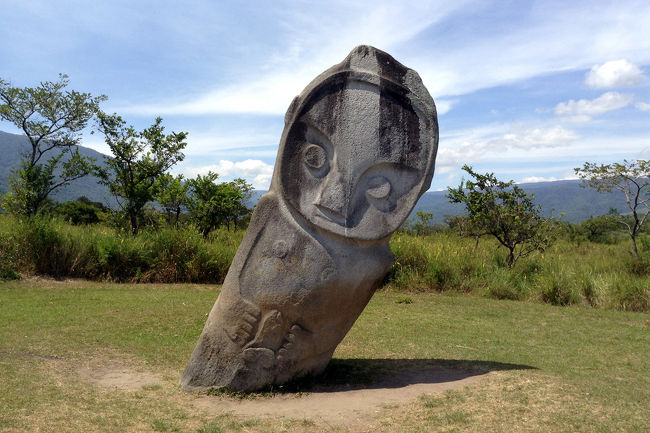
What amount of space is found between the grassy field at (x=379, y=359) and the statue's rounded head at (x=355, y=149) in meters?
1.81

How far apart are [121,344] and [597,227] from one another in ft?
80.8

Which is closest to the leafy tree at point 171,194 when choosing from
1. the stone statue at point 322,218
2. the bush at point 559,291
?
the bush at point 559,291

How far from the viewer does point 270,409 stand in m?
4.98

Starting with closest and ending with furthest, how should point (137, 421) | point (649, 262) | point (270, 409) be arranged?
point (137, 421)
point (270, 409)
point (649, 262)

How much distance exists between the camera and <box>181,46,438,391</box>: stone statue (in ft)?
17.1

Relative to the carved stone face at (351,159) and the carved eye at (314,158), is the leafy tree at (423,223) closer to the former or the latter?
the carved stone face at (351,159)

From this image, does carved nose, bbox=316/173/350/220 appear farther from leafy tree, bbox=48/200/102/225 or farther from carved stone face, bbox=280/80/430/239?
leafy tree, bbox=48/200/102/225

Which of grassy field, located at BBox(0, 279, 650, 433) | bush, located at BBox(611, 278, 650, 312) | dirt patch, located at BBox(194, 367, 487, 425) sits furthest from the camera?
bush, located at BBox(611, 278, 650, 312)

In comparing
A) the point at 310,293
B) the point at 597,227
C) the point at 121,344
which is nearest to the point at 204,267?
the point at 121,344

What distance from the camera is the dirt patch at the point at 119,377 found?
18.4 ft

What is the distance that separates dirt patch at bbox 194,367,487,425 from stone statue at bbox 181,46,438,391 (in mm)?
264

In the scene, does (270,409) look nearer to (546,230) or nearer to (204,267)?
(204,267)

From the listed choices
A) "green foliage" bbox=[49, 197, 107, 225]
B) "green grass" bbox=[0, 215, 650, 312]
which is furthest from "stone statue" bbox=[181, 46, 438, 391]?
"green foliage" bbox=[49, 197, 107, 225]

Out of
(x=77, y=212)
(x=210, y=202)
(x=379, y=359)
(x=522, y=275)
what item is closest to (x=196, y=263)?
(x=210, y=202)
